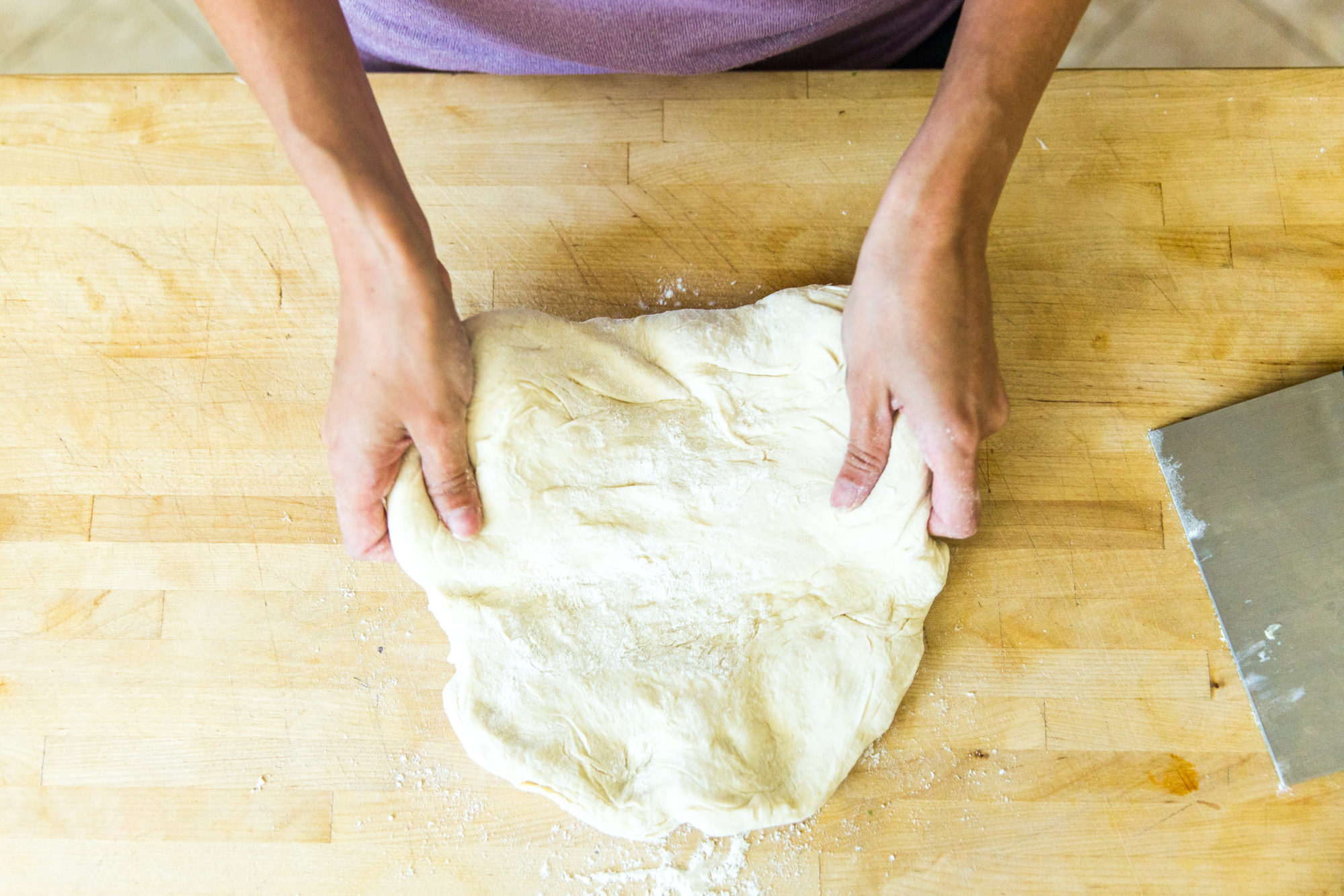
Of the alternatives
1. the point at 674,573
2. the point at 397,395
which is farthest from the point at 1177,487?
the point at 397,395

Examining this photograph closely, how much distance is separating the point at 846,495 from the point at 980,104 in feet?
2.01

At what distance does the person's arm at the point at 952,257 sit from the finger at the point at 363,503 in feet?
2.48

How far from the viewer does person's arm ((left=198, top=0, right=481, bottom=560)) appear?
1.15 metres

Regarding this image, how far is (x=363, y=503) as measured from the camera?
52.4 inches

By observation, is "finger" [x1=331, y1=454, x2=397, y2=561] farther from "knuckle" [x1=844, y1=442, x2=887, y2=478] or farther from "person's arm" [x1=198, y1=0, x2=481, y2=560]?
"knuckle" [x1=844, y1=442, x2=887, y2=478]

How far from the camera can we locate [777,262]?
163 centimetres

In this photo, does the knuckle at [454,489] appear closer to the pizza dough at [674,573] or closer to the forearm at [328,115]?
the pizza dough at [674,573]

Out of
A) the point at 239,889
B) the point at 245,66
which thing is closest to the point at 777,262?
the point at 245,66

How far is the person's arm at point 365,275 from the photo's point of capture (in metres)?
1.15

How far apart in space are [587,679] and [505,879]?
1.29 ft

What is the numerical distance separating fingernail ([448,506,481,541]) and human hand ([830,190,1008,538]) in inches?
22.9

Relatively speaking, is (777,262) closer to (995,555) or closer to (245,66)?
(995,555)

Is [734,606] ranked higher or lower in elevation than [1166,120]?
→ lower

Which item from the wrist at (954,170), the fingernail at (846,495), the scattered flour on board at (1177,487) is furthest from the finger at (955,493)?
the scattered flour on board at (1177,487)
